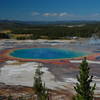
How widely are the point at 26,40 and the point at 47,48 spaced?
16869mm

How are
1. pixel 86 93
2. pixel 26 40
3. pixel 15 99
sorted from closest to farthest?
pixel 86 93
pixel 15 99
pixel 26 40

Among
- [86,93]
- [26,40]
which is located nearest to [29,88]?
[86,93]

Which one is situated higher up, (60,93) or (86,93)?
(86,93)

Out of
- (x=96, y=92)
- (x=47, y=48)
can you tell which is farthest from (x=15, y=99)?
(x=47, y=48)

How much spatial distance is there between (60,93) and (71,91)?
1344 mm

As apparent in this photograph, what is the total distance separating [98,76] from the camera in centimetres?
3047

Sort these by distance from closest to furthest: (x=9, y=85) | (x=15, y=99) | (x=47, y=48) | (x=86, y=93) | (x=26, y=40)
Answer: (x=86, y=93) < (x=15, y=99) < (x=9, y=85) < (x=47, y=48) < (x=26, y=40)

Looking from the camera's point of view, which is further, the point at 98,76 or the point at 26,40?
the point at 26,40

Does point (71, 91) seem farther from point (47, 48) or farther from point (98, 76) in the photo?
point (47, 48)

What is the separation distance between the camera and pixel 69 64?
38.8 m

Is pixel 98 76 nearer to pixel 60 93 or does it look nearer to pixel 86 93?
pixel 60 93

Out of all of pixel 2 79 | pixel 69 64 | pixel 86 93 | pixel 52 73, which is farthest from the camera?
pixel 69 64

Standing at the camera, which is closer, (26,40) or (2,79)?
(2,79)

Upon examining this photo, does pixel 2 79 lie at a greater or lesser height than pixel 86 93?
lesser
